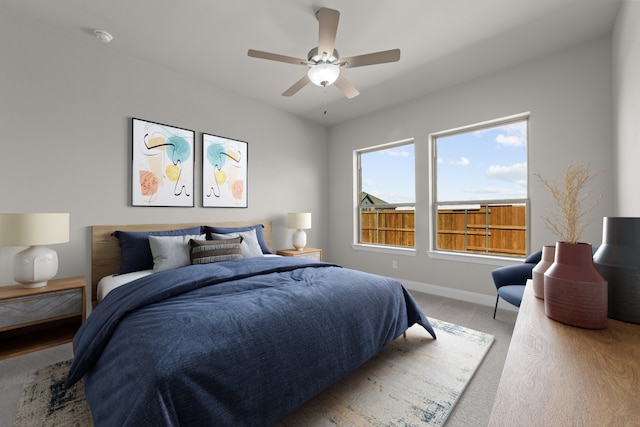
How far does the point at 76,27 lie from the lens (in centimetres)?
243

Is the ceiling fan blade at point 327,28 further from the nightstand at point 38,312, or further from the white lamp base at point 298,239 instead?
the nightstand at point 38,312

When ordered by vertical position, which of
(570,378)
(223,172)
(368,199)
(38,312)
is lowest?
(38,312)

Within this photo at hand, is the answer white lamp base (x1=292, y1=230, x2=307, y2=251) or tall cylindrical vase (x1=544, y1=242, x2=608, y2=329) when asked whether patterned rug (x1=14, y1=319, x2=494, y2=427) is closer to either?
tall cylindrical vase (x1=544, y1=242, x2=608, y2=329)

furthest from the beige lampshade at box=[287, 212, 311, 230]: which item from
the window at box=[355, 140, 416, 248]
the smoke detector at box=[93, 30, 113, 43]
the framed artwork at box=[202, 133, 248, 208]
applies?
the smoke detector at box=[93, 30, 113, 43]

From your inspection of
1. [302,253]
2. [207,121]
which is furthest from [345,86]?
[302,253]

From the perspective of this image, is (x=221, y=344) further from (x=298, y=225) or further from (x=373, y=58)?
(x=298, y=225)

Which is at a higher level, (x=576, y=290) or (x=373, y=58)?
(x=373, y=58)

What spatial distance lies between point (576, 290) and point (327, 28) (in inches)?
79.9

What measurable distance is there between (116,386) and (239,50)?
284 cm

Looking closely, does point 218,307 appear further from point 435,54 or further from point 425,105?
point 425,105

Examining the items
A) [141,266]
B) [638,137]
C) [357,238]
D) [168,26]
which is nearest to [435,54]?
[638,137]

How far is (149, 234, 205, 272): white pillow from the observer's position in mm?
2602

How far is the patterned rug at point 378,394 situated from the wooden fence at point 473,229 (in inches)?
60.4

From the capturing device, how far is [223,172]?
11.7ft
